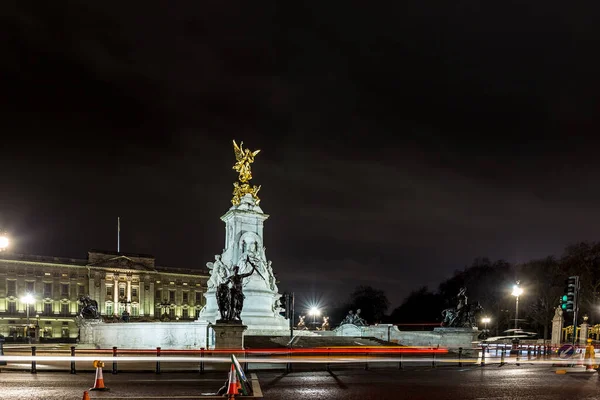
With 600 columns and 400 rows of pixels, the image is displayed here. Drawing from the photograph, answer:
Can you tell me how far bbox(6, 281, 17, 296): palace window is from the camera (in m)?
110

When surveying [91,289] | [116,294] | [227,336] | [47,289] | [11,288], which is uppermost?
[227,336]

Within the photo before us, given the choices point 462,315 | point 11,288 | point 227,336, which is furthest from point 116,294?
point 227,336

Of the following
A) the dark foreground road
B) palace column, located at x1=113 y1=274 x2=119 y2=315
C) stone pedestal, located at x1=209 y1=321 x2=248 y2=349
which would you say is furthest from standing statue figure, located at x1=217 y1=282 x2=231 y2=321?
palace column, located at x1=113 y1=274 x2=119 y2=315

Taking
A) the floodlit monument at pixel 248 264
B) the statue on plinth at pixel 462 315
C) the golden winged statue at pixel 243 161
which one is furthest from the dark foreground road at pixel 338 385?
the golden winged statue at pixel 243 161

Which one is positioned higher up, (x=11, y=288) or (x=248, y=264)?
(x=248, y=264)

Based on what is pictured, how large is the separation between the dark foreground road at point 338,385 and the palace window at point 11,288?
101 m

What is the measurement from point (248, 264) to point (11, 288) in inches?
3272

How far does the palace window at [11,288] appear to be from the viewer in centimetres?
10997

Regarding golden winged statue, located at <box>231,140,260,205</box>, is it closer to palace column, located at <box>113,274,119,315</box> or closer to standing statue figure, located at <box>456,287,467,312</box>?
standing statue figure, located at <box>456,287,467,312</box>

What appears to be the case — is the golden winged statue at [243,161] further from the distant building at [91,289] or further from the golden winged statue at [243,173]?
the distant building at [91,289]

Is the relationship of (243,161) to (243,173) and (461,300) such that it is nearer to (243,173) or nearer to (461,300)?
(243,173)

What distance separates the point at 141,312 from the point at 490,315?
250ft

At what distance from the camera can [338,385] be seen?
1788 cm

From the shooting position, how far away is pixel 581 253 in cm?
7431
